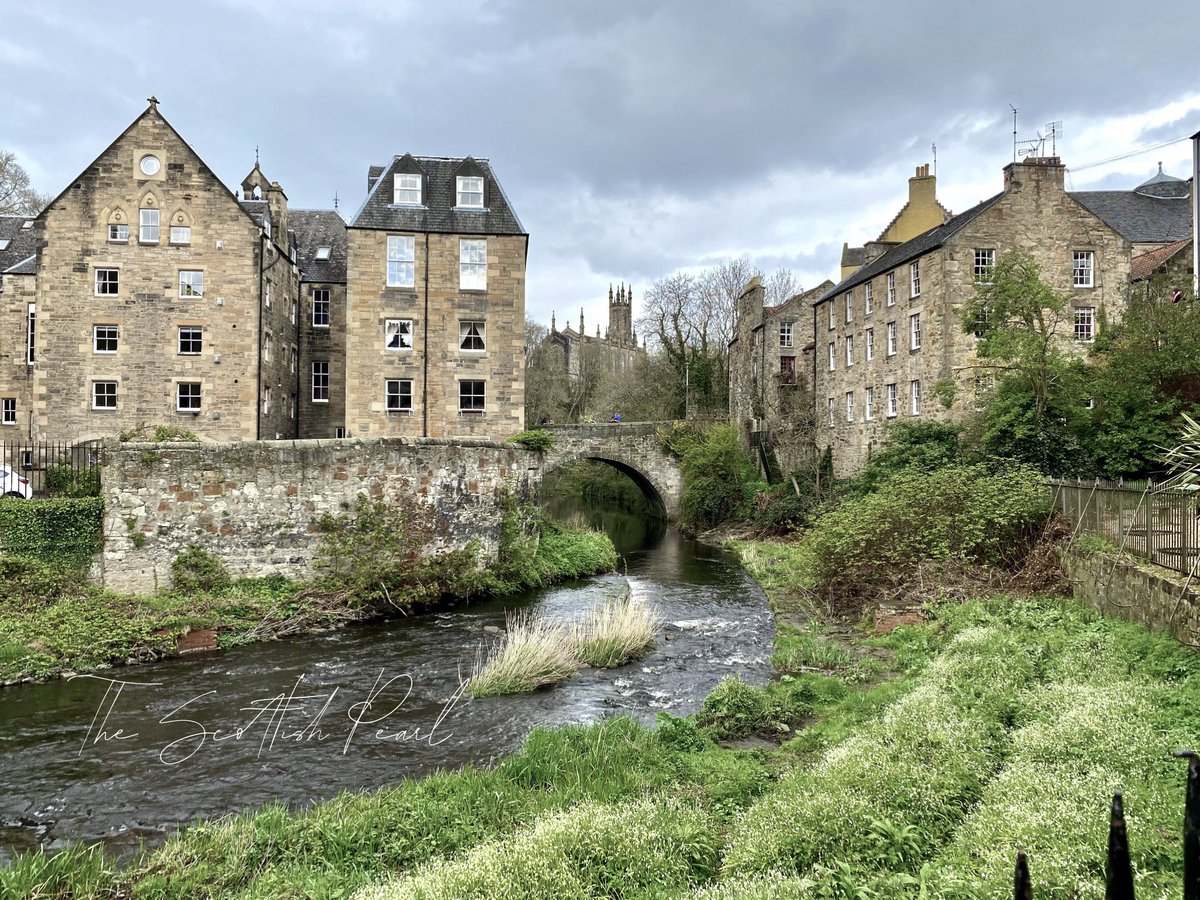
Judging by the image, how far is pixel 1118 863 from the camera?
197 cm

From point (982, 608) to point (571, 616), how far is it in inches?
329

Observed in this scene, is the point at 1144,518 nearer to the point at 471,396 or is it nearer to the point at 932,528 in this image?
the point at 932,528

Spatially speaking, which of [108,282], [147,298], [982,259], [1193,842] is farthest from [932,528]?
[108,282]

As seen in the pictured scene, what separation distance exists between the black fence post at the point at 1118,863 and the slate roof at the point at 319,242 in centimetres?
3698

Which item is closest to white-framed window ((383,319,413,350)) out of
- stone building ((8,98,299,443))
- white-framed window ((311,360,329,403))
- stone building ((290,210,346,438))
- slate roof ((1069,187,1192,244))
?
stone building ((8,98,299,443))

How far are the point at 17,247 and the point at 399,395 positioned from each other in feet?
67.7

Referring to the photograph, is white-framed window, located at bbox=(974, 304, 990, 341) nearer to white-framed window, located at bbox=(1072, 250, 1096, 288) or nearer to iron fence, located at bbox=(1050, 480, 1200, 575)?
white-framed window, located at bbox=(1072, 250, 1096, 288)

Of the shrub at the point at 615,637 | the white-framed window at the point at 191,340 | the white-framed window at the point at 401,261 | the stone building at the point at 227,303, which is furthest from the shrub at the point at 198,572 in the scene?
the white-framed window at the point at 191,340

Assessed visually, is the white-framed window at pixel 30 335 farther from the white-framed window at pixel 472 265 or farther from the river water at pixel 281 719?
the river water at pixel 281 719

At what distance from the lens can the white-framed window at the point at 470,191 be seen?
28.9 meters

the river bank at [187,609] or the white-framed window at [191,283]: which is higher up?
the white-framed window at [191,283]

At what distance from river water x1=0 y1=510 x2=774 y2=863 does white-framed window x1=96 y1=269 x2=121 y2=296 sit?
20036 mm

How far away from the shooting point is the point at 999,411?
22.7m

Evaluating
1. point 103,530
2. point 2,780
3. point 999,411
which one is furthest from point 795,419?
point 2,780
